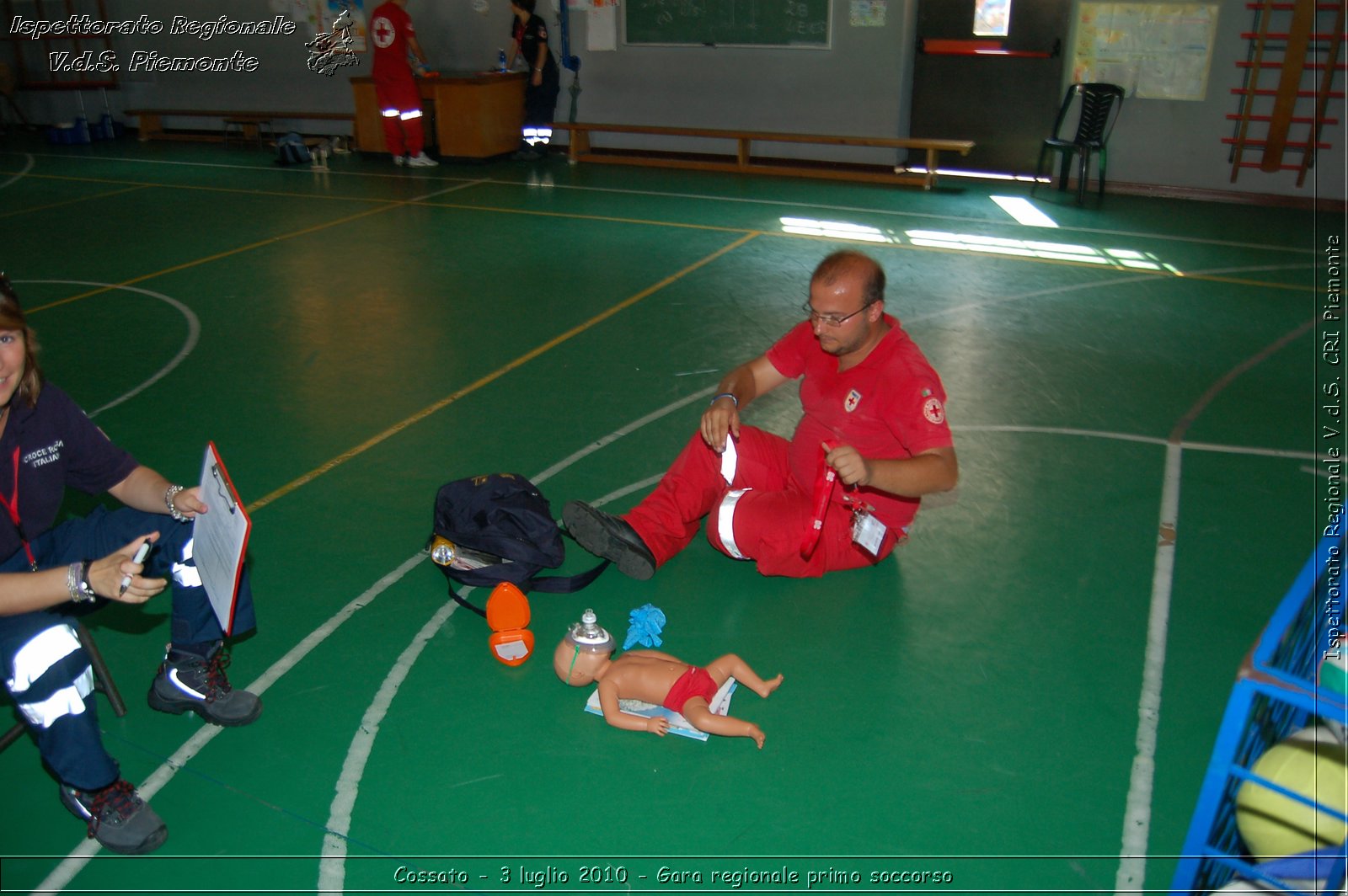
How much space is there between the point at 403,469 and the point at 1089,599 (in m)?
3.45

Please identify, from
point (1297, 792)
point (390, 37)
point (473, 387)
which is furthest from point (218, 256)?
point (1297, 792)

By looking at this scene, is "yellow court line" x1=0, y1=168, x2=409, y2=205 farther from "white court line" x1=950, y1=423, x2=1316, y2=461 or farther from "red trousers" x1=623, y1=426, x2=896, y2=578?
"red trousers" x1=623, y1=426, x2=896, y2=578

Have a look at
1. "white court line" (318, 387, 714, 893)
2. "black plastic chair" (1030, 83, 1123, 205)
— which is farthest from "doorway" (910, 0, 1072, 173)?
"white court line" (318, 387, 714, 893)

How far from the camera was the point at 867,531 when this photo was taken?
13.0 ft

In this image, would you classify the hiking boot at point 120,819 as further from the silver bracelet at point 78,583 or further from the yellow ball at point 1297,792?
the yellow ball at point 1297,792

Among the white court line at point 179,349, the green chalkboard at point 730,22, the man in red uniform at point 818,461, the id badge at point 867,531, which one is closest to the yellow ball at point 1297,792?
the man in red uniform at point 818,461

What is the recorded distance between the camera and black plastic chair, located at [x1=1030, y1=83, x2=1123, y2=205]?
11.5m

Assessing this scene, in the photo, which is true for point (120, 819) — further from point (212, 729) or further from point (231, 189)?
point (231, 189)

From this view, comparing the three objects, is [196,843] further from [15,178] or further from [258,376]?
[15,178]

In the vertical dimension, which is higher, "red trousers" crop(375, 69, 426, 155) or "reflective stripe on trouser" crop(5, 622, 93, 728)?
"red trousers" crop(375, 69, 426, 155)

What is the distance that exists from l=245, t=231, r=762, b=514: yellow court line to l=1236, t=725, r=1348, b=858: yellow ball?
435 centimetres

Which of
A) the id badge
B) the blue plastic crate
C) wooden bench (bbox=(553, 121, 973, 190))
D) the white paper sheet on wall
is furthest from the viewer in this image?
the white paper sheet on wall

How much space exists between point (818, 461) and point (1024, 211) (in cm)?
834

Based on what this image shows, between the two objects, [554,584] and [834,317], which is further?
[554,584]
